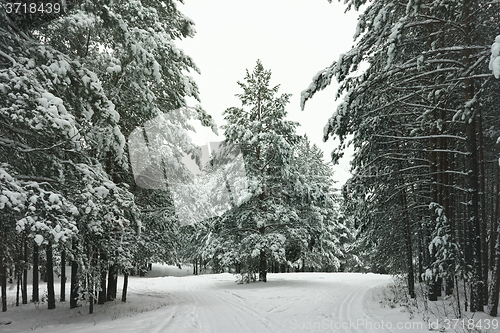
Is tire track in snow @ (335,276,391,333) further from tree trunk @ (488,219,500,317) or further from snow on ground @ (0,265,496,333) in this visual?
tree trunk @ (488,219,500,317)

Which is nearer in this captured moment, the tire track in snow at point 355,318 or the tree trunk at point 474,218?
the tree trunk at point 474,218

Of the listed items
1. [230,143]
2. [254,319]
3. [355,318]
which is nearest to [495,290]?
[355,318]

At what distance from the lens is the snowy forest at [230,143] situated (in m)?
Answer: 6.29

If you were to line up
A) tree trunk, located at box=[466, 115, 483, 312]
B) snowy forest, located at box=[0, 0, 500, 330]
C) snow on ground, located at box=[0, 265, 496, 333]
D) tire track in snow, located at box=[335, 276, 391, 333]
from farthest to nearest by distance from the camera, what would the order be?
snow on ground, located at box=[0, 265, 496, 333]
tire track in snow, located at box=[335, 276, 391, 333]
tree trunk, located at box=[466, 115, 483, 312]
snowy forest, located at box=[0, 0, 500, 330]

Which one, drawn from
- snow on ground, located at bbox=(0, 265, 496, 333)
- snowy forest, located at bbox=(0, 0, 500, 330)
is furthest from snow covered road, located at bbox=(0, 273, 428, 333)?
snowy forest, located at bbox=(0, 0, 500, 330)

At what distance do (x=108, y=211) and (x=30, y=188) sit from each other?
161 cm

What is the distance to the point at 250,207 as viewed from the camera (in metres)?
18.5

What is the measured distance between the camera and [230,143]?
19.2 metres

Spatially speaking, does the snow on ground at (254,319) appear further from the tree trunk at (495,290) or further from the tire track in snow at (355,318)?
the tree trunk at (495,290)

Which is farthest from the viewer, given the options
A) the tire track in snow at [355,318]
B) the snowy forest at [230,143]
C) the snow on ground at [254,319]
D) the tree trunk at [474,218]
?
the snow on ground at [254,319]

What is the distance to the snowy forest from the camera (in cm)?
629

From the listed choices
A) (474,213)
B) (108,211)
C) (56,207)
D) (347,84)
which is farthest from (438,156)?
(56,207)

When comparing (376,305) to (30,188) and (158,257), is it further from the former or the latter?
(30,188)

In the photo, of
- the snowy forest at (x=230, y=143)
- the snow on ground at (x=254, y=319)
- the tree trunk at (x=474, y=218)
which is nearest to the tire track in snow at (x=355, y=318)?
the snow on ground at (x=254, y=319)
